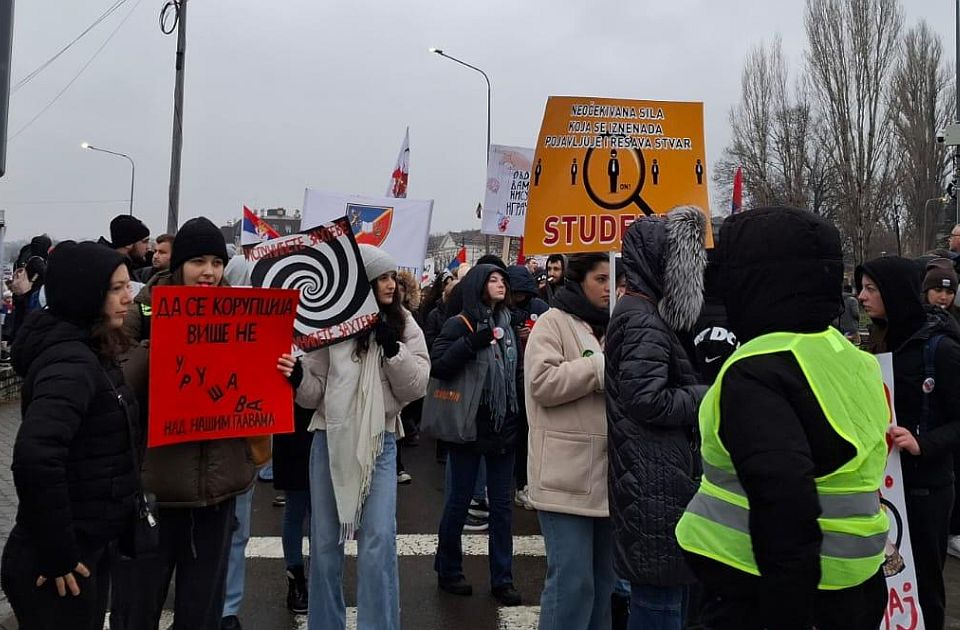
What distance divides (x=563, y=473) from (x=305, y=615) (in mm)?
2007

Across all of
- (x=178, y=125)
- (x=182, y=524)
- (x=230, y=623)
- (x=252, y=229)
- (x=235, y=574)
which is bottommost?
(x=230, y=623)

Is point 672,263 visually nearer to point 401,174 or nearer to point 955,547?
point 955,547

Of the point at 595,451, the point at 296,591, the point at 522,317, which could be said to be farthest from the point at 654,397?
the point at 522,317

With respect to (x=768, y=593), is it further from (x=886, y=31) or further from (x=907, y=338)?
(x=886, y=31)

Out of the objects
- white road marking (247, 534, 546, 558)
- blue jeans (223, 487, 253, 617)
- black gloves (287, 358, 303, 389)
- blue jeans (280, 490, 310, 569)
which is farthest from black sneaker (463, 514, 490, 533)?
black gloves (287, 358, 303, 389)

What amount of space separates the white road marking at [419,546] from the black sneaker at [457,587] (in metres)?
0.75

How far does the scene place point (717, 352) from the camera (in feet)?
13.7

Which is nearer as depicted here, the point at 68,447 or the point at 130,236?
the point at 68,447

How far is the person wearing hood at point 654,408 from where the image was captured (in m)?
3.21

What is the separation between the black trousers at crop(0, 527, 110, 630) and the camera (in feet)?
9.07

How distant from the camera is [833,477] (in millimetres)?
2152

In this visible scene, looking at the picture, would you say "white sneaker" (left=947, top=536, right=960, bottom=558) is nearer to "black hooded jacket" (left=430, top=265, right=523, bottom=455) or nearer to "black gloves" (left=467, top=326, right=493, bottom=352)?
"black hooded jacket" (left=430, top=265, right=523, bottom=455)

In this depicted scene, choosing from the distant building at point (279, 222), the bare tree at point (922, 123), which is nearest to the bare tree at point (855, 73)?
the bare tree at point (922, 123)

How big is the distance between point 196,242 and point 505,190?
798cm
